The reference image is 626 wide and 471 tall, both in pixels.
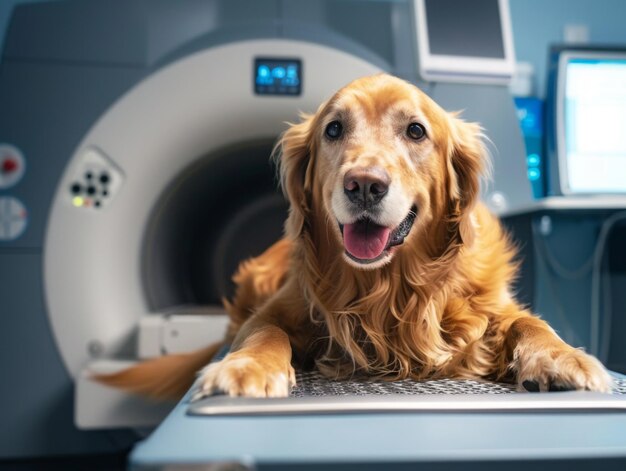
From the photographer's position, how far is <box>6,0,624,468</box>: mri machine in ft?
4.63

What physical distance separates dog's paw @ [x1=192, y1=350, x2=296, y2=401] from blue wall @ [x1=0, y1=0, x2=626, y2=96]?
81.2 inches

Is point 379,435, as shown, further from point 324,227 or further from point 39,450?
point 39,450

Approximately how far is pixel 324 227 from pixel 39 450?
3.28 feet

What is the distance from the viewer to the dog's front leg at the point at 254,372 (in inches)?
25.6

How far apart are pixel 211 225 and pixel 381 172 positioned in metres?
1.07

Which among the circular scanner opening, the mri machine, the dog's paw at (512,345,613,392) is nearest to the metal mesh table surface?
the dog's paw at (512,345,613,392)

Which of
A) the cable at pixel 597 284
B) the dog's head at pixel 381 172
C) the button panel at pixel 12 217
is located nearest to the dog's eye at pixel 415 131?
the dog's head at pixel 381 172

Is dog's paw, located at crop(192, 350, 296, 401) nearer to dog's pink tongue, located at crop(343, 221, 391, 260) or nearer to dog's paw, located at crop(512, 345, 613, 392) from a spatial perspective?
dog's pink tongue, located at crop(343, 221, 391, 260)

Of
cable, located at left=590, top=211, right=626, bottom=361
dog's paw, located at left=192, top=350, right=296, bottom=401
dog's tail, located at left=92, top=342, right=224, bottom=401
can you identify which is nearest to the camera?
dog's paw, located at left=192, top=350, right=296, bottom=401

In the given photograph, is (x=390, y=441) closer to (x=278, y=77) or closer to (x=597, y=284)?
(x=278, y=77)

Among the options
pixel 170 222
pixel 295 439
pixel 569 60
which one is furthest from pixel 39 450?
pixel 569 60

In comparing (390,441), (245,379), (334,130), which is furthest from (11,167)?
(390,441)

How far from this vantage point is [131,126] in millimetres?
1437

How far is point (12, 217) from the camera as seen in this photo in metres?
1.43
